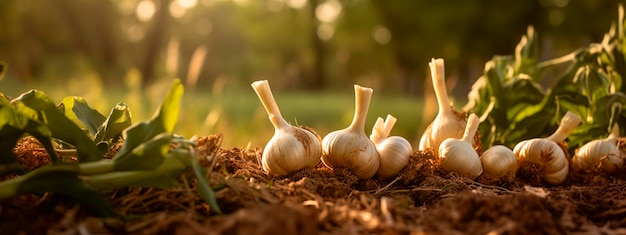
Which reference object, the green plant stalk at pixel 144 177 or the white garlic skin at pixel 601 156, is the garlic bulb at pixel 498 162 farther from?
the green plant stalk at pixel 144 177

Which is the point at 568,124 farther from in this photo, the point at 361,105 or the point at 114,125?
the point at 114,125

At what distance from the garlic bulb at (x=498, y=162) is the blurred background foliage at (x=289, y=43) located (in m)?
1.87

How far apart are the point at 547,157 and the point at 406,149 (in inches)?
18.8

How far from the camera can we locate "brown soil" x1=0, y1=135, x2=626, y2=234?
1.16 meters

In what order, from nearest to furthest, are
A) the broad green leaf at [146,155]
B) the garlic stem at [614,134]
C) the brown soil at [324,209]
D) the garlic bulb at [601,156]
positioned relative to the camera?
the brown soil at [324,209] < the broad green leaf at [146,155] < the garlic bulb at [601,156] < the garlic stem at [614,134]

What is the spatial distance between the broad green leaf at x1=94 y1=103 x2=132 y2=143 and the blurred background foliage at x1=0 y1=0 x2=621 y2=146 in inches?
67.5

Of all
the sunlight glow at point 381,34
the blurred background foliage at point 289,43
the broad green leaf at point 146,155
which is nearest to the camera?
the broad green leaf at point 146,155

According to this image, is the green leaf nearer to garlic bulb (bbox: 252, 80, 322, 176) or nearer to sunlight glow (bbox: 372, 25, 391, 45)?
garlic bulb (bbox: 252, 80, 322, 176)

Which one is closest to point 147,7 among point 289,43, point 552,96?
point 289,43

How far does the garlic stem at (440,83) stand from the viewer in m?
2.10

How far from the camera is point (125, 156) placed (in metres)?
1.33

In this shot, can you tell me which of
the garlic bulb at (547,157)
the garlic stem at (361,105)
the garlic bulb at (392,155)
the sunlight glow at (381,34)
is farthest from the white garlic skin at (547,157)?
the sunlight glow at (381,34)

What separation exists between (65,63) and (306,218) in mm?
25067

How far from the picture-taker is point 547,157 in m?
2.01
